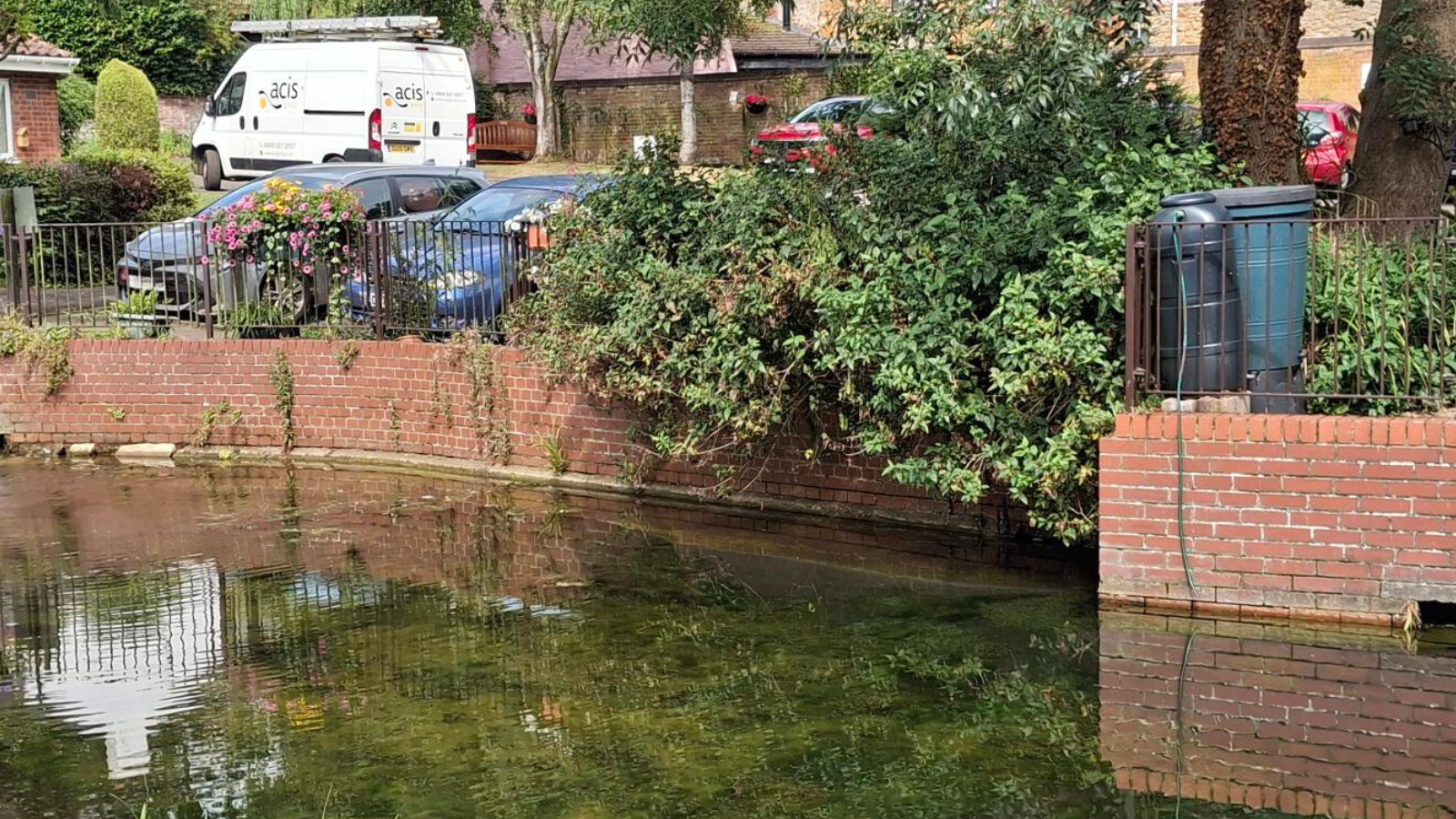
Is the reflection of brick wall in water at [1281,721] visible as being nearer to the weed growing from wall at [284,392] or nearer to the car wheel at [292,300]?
the weed growing from wall at [284,392]

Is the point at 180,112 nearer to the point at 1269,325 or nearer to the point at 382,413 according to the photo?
the point at 382,413

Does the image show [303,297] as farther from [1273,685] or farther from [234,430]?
[1273,685]

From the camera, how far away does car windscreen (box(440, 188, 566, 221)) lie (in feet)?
48.2

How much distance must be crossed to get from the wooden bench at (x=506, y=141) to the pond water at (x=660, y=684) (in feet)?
91.8

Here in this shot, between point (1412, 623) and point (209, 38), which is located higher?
point (209, 38)

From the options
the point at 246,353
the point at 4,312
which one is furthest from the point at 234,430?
the point at 4,312

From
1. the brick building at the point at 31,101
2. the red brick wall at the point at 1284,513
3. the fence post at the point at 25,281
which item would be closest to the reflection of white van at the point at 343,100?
the brick building at the point at 31,101

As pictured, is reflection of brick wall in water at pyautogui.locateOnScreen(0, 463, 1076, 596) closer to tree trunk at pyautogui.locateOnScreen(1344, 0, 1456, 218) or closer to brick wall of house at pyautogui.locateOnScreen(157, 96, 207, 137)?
tree trunk at pyautogui.locateOnScreen(1344, 0, 1456, 218)

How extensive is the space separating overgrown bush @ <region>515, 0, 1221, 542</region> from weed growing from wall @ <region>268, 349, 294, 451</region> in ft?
11.2

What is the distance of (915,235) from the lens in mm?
9016

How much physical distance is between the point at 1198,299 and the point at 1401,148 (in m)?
3.05

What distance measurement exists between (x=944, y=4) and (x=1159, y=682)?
13.3 ft

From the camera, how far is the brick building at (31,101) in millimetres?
28156

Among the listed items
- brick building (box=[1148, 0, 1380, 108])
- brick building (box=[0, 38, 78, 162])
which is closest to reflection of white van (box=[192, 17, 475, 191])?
brick building (box=[0, 38, 78, 162])
